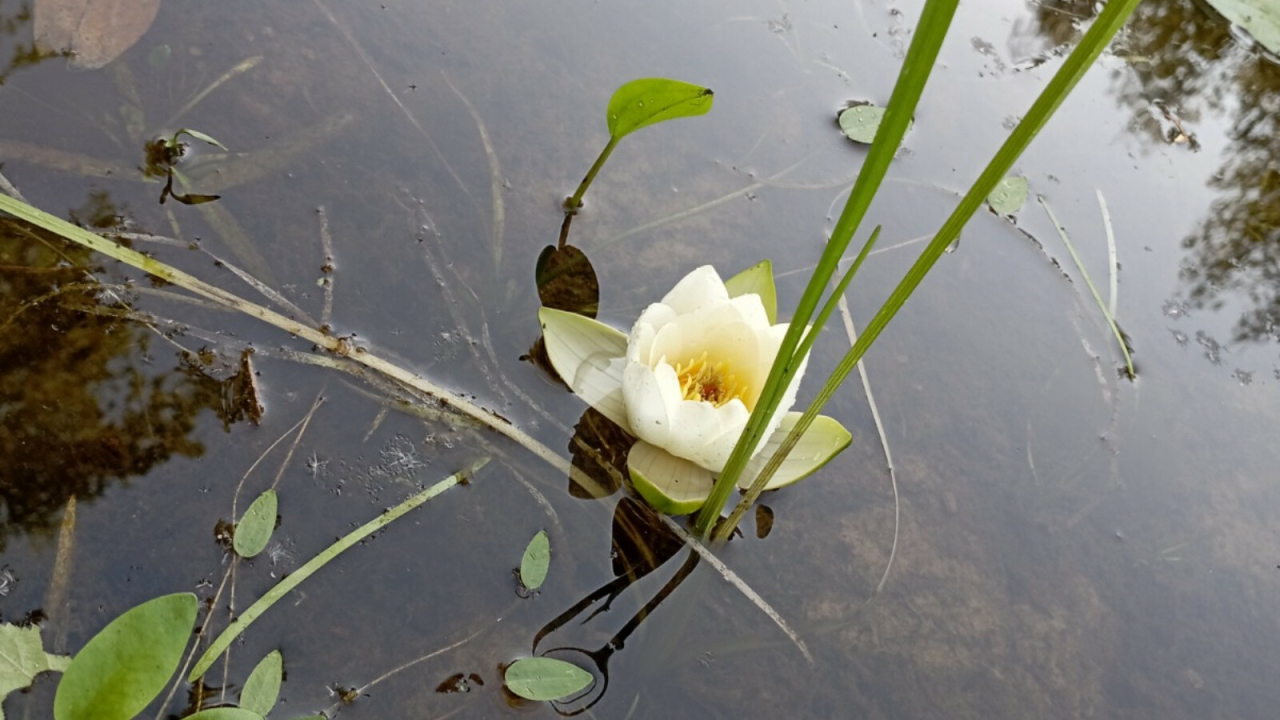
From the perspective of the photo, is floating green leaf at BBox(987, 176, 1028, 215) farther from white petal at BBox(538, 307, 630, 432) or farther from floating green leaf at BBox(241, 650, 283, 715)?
floating green leaf at BBox(241, 650, 283, 715)

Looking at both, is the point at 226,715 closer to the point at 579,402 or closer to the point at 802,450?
the point at 579,402

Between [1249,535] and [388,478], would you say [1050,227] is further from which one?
[388,478]

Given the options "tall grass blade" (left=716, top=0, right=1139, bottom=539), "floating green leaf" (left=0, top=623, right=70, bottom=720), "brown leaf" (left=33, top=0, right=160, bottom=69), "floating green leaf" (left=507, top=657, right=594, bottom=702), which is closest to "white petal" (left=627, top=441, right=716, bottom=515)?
"floating green leaf" (left=507, top=657, right=594, bottom=702)

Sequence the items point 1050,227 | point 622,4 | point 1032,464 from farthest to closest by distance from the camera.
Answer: point 622,4 → point 1050,227 → point 1032,464

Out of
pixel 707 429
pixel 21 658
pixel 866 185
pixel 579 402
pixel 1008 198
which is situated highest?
pixel 866 185

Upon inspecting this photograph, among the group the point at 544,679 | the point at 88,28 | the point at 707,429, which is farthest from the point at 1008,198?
the point at 88,28

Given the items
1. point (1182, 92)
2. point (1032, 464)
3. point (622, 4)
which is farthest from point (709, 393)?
point (1182, 92)
